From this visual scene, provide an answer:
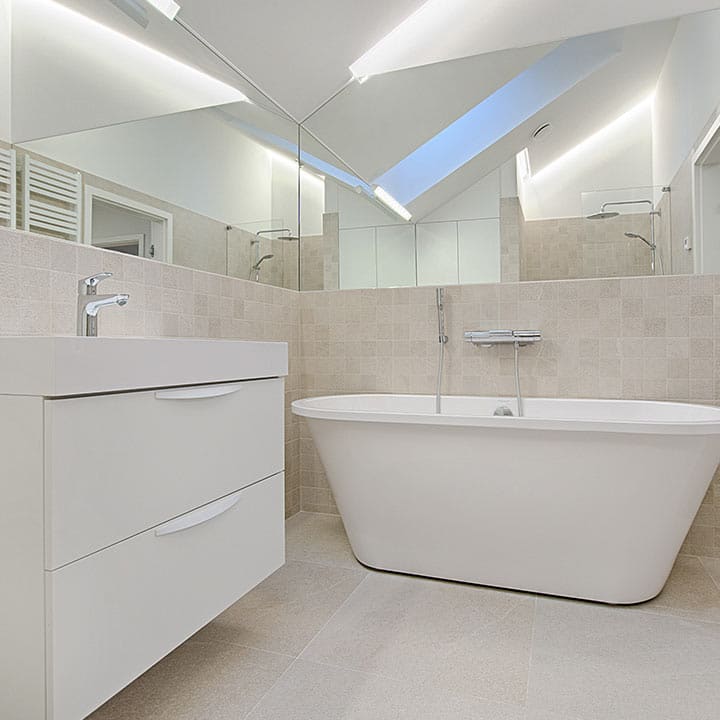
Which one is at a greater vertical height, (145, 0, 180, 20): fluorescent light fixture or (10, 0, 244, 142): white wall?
(145, 0, 180, 20): fluorescent light fixture

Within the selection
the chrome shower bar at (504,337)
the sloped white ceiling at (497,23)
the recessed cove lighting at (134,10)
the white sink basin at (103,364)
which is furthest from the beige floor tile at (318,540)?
the sloped white ceiling at (497,23)

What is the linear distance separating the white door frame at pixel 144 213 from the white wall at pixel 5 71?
28 centimetres

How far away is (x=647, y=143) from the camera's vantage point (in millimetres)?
2686

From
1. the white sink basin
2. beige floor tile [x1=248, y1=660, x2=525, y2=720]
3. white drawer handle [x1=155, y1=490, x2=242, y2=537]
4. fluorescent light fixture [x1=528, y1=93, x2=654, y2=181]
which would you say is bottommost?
beige floor tile [x1=248, y1=660, x2=525, y2=720]

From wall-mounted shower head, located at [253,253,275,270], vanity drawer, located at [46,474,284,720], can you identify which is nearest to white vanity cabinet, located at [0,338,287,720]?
vanity drawer, located at [46,474,284,720]

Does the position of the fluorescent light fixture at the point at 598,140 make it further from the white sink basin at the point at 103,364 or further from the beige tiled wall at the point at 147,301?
the white sink basin at the point at 103,364

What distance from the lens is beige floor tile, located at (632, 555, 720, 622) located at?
195cm

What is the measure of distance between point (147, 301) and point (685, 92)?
2.51 m

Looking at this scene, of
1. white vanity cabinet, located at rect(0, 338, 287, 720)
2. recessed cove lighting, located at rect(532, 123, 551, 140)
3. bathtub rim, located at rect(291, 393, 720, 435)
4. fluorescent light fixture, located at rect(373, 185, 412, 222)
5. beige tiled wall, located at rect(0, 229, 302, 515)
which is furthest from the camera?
fluorescent light fixture, located at rect(373, 185, 412, 222)

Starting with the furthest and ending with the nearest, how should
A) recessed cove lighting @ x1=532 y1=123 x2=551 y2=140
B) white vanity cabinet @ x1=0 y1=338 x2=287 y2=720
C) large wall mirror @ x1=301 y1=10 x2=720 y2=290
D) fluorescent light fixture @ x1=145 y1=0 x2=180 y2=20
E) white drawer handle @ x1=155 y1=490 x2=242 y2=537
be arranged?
recessed cove lighting @ x1=532 y1=123 x2=551 y2=140
large wall mirror @ x1=301 y1=10 x2=720 y2=290
fluorescent light fixture @ x1=145 y1=0 x2=180 y2=20
white drawer handle @ x1=155 y1=490 x2=242 y2=537
white vanity cabinet @ x1=0 y1=338 x2=287 y2=720

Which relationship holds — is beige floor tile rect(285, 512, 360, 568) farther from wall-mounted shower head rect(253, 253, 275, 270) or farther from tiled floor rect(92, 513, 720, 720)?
wall-mounted shower head rect(253, 253, 275, 270)

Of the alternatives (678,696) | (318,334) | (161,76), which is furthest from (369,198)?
(678,696)

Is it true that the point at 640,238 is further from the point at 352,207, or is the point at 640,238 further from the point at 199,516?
the point at 199,516

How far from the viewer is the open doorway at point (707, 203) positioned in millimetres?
2477
